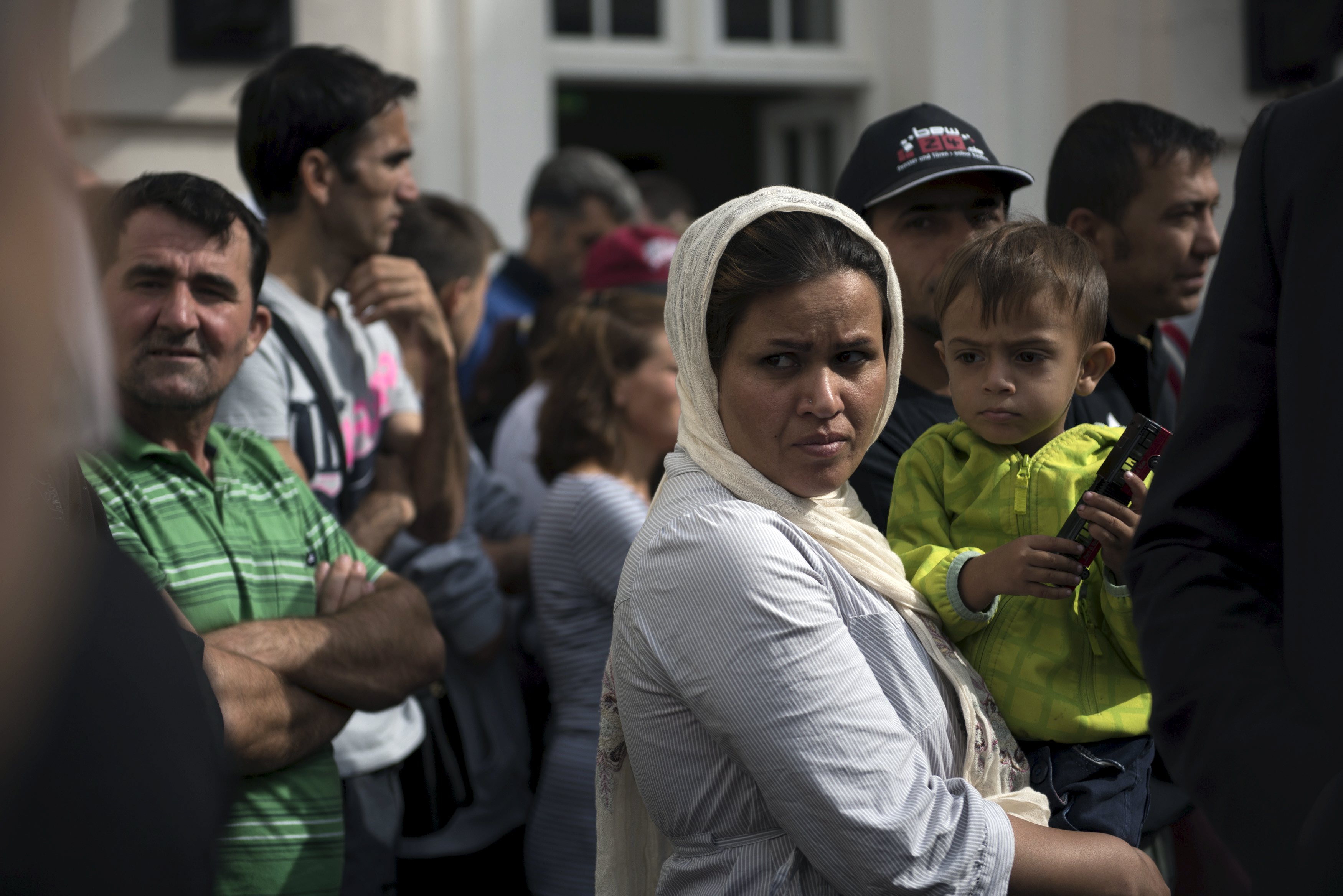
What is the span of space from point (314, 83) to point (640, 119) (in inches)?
367

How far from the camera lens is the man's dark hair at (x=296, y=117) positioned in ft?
10.3

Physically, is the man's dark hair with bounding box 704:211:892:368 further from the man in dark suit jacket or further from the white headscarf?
the man in dark suit jacket

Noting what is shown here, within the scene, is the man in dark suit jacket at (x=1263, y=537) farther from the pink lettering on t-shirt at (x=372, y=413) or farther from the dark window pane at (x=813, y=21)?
the dark window pane at (x=813, y=21)

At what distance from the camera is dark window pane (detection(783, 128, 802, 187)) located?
8367 millimetres

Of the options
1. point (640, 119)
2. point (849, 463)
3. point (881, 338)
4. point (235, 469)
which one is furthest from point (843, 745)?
point (640, 119)

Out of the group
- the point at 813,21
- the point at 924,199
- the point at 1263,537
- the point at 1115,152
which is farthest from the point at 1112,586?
the point at 813,21

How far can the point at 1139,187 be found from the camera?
2.90 m

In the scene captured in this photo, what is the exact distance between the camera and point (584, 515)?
10.7 feet

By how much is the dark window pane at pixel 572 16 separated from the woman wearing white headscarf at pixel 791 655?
18.0 ft

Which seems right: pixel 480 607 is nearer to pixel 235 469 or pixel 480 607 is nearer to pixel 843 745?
pixel 235 469

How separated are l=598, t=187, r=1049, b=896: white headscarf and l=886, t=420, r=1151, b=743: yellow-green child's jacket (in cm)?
4

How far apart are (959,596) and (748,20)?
6123mm

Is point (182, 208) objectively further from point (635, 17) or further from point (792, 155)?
point (792, 155)

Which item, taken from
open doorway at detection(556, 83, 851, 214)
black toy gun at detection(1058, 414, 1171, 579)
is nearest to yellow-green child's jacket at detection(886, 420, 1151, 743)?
black toy gun at detection(1058, 414, 1171, 579)
